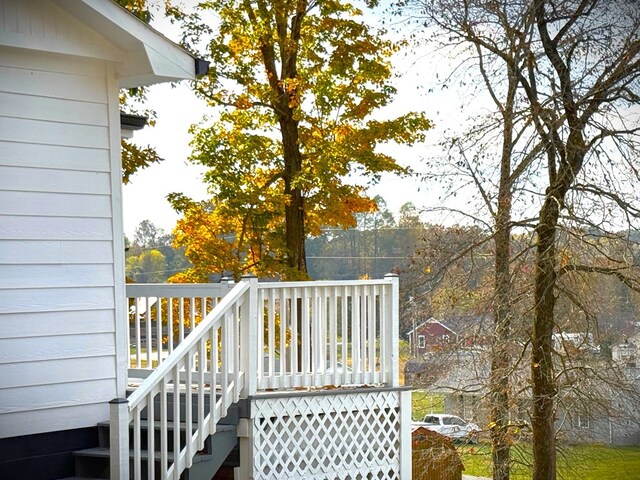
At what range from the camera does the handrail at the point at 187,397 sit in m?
5.85

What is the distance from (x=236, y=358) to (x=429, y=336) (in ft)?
42.9

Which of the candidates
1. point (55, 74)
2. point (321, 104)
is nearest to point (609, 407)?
point (321, 104)

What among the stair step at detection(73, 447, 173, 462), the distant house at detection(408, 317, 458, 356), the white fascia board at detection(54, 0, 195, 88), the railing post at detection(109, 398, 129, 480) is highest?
the white fascia board at detection(54, 0, 195, 88)

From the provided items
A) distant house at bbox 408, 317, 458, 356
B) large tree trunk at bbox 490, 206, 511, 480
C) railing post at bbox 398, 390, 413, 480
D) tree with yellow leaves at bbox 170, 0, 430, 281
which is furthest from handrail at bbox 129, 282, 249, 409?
distant house at bbox 408, 317, 458, 356

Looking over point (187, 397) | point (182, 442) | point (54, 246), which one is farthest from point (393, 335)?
point (54, 246)

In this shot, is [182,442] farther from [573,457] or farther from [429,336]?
[429,336]

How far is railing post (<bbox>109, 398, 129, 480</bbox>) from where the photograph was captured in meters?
5.59

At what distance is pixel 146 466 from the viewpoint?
261 inches

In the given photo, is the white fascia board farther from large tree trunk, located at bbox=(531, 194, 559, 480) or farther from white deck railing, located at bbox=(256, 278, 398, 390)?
large tree trunk, located at bbox=(531, 194, 559, 480)

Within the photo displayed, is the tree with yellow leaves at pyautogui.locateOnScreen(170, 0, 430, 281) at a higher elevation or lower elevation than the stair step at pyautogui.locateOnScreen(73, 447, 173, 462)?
higher

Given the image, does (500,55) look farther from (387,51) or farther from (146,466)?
(146,466)

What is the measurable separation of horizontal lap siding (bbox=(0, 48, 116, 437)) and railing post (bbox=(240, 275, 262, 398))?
993 mm

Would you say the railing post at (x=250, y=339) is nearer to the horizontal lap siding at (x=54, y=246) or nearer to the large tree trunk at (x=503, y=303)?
the horizontal lap siding at (x=54, y=246)

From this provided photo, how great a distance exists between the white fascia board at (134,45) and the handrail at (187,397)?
1716 mm
